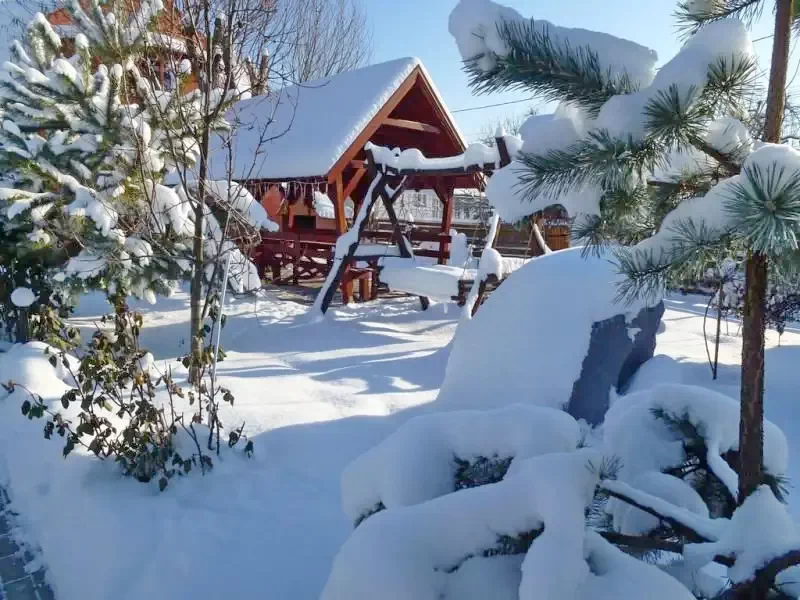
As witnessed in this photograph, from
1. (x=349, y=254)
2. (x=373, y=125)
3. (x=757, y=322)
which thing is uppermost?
(x=373, y=125)

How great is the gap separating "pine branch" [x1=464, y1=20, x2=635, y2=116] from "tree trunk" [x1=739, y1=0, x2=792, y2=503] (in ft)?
0.92

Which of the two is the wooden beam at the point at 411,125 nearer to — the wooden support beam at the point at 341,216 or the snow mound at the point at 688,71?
the wooden support beam at the point at 341,216

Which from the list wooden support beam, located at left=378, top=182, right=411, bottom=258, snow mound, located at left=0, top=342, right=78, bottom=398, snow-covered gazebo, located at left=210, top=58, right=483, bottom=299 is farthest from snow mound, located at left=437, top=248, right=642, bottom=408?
wooden support beam, located at left=378, top=182, right=411, bottom=258

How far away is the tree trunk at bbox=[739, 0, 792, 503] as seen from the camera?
1.14m

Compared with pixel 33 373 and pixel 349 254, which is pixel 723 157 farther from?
pixel 349 254

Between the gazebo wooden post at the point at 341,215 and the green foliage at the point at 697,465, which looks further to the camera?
the gazebo wooden post at the point at 341,215

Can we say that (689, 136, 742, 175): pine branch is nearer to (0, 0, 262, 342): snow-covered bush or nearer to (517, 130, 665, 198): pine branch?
(517, 130, 665, 198): pine branch

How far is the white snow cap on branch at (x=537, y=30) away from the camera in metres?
A: 1.18

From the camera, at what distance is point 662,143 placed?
1.13 metres

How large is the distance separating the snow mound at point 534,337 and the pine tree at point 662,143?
2717mm

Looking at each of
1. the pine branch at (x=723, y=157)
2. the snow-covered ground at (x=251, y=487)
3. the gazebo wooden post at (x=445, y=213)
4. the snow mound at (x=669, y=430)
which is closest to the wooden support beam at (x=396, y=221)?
the gazebo wooden post at (x=445, y=213)

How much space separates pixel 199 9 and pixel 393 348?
4.21 meters

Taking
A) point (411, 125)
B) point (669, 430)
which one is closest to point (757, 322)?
point (669, 430)

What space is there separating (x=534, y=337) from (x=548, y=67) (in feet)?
10.3
